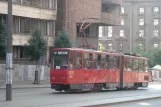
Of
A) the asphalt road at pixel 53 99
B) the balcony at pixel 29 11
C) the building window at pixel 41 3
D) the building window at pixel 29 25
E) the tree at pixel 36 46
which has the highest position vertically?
the building window at pixel 41 3

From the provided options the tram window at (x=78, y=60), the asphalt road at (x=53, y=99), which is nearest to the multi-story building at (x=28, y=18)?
the tram window at (x=78, y=60)

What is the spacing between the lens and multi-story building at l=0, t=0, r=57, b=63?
5208 centimetres

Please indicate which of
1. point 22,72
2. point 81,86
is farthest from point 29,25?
point 81,86

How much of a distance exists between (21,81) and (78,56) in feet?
72.3

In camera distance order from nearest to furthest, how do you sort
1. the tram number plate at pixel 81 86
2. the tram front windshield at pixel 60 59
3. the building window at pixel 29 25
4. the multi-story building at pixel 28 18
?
the tram front windshield at pixel 60 59 → the tram number plate at pixel 81 86 → the multi-story building at pixel 28 18 → the building window at pixel 29 25

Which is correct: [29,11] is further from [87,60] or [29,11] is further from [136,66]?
[87,60]

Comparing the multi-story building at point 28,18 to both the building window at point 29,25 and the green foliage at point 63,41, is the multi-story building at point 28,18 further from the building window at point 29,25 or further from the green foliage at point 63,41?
the green foliage at point 63,41

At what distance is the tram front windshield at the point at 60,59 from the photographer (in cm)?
3014

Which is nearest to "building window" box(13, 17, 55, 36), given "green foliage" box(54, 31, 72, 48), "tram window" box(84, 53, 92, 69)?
"green foliage" box(54, 31, 72, 48)

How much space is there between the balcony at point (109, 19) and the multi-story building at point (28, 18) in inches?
356

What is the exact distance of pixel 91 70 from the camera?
32844 mm

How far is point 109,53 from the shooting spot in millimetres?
35438

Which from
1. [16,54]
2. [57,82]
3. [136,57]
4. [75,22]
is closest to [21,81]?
[16,54]

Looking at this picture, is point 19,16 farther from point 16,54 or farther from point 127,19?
point 127,19
